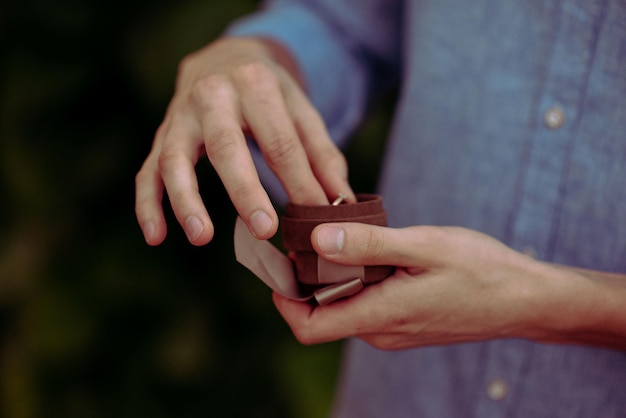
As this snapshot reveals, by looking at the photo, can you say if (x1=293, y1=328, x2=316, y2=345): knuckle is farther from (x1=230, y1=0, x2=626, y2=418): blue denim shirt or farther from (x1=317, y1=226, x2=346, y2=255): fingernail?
(x1=230, y1=0, x2=626, y2=418): blue denim shirt

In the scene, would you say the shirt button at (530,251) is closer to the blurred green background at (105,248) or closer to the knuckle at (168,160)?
the knuckle at (168,160)

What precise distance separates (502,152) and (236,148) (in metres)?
0.34

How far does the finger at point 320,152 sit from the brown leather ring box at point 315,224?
2.0 inches

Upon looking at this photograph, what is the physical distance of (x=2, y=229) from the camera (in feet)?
3.60

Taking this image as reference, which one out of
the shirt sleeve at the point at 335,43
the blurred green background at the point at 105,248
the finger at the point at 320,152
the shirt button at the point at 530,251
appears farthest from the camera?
the blurred green background at the point at 105,248

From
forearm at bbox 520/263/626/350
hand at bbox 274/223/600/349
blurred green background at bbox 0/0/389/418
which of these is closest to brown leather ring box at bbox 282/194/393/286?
hand at bbox 274/223/600/349

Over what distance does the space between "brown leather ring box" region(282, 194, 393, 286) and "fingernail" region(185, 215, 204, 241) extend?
3.3 inches

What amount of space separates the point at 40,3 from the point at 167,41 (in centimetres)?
23

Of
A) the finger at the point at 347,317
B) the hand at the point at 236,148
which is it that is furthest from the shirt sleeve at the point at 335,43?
the finger at the point at 347,317

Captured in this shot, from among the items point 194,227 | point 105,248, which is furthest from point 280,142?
point 105,248

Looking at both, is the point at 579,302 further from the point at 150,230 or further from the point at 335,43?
the point at 335,43

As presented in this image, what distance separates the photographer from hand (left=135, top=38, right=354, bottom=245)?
0.45 meters

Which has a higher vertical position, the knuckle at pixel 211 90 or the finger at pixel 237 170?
the knuckle at pixel 211 90

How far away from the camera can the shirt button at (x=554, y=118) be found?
633mm
